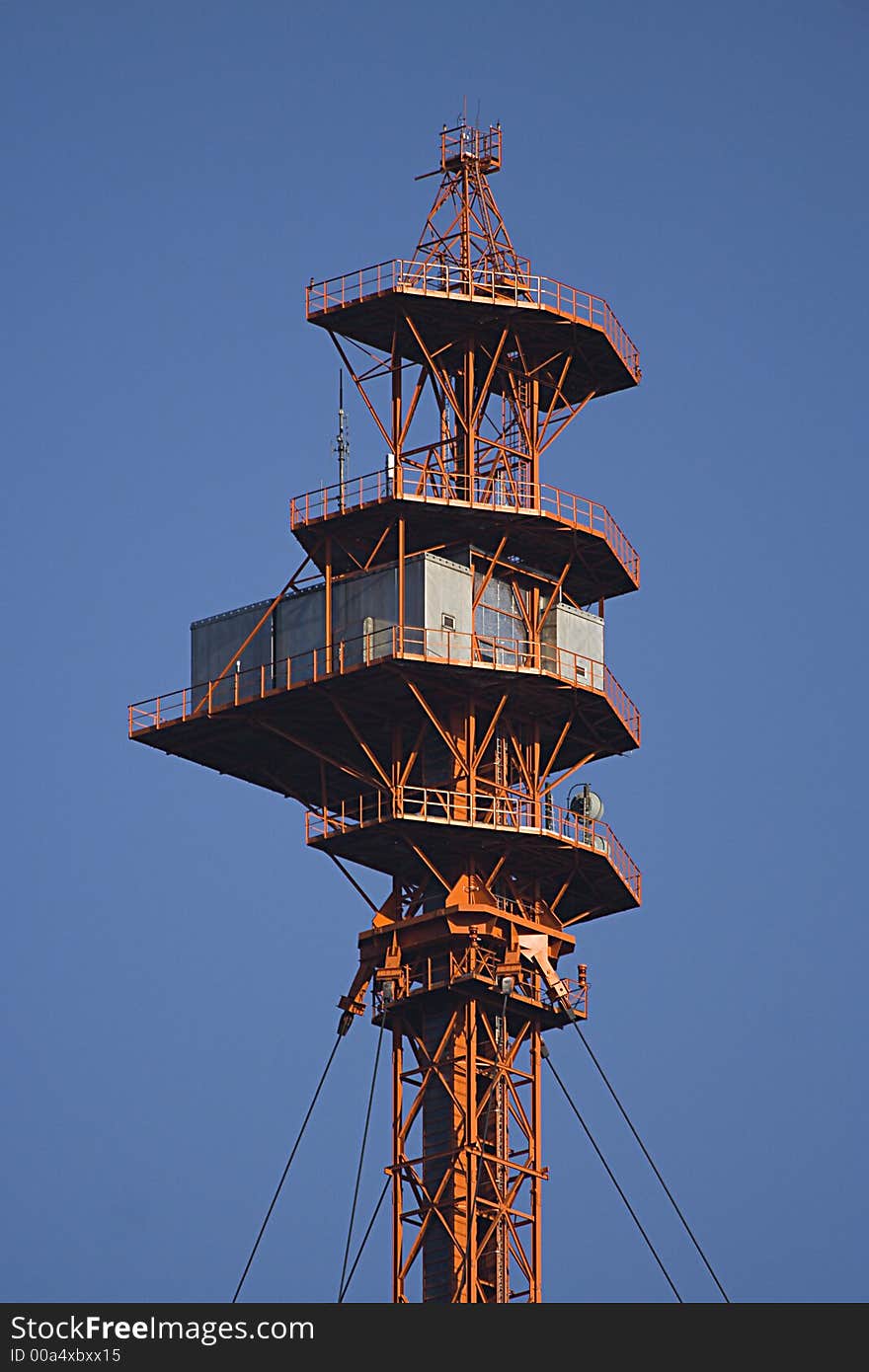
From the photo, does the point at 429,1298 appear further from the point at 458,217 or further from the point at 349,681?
the point at 458,217

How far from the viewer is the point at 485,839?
163750 millimetres

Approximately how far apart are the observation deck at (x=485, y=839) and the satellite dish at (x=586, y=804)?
0.34m

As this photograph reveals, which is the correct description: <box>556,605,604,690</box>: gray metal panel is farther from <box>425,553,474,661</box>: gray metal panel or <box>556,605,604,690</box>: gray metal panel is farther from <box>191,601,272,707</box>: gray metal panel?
<box>191,601,272,707</box>: gray metal panel

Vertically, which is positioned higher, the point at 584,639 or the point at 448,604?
the point at 584,639

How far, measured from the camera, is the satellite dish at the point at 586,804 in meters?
168

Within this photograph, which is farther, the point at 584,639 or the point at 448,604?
the point at 584,639

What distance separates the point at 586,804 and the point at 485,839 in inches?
228

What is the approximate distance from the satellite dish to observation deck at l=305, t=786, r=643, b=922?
0.34 metres

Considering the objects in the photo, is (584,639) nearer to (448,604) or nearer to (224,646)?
(448,604)

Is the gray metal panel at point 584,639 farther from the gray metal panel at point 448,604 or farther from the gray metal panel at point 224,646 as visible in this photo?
the gray metal panel at point 224,646

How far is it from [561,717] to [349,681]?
885 centimetres
